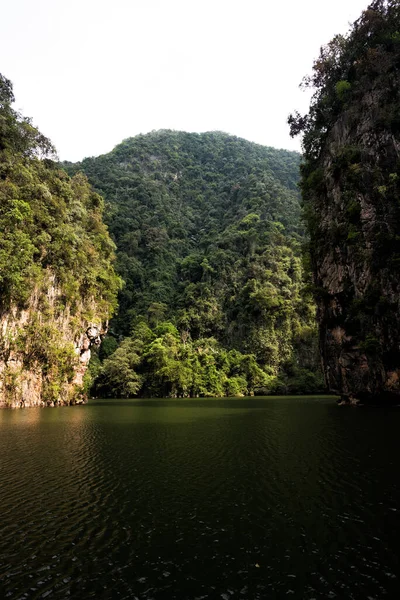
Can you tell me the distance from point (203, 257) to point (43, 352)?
74111 mm

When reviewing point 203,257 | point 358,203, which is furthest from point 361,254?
point 203,257

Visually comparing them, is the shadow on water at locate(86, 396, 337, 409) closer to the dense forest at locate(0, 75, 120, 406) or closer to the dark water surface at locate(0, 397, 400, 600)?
the dense forest at locate(0, 75, 120, 406)

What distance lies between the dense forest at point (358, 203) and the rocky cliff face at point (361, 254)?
0.29 ft

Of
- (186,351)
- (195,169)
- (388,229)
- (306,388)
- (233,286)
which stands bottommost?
(306,388)

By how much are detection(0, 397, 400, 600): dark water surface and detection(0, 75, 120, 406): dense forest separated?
72.0 ft

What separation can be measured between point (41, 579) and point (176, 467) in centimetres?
756

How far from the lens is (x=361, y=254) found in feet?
103

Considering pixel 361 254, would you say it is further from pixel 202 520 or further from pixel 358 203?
pixel 202 520

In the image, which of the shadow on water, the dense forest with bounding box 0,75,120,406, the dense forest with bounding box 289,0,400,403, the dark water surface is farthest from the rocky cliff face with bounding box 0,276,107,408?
the dense forest with bounding box 289,0,400,403

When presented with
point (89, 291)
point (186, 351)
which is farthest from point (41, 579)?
point (186, 351)

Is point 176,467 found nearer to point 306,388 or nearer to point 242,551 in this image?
point 242,551

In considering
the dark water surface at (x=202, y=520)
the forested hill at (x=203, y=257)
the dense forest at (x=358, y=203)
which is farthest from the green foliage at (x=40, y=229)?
the dense forest at (x=358, y=203)

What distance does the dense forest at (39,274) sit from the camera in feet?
114

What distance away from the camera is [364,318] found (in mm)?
31625
